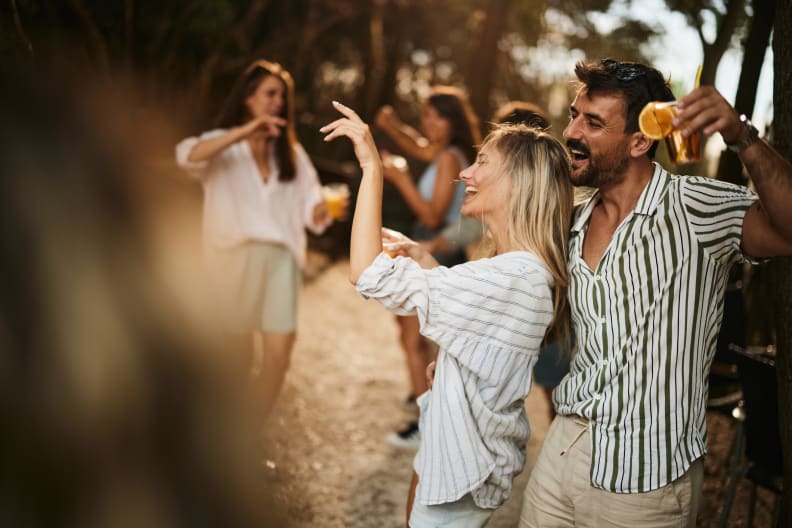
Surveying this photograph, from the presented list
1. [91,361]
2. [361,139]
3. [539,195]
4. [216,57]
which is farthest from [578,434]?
[216,57]

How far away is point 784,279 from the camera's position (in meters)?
2.46

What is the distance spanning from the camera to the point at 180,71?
8.42 m

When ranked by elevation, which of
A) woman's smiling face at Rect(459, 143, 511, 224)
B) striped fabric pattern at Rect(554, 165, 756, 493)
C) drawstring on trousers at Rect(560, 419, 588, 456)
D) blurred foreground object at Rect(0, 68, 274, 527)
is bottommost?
blurred foreground object at Rect(0, 68, 274, 527)

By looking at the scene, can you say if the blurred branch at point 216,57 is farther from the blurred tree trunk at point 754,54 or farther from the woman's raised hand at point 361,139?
the woman's raised hand at point 361,139

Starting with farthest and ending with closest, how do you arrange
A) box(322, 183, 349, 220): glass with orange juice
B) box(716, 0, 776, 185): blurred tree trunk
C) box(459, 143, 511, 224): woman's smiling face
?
box(322, 183, 349, 220): glass with orange juice, box(716, 0, 776, 185): blurred tree trunk, box(459, 143, 511, 224): woman's smiling face

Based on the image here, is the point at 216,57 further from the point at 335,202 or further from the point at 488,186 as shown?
the point at 488,186

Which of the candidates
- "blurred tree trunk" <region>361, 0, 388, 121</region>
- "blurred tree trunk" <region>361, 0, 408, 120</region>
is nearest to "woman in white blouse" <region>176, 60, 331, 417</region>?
"blurred tree trunk" <region>361, 0, 388, 121</region>

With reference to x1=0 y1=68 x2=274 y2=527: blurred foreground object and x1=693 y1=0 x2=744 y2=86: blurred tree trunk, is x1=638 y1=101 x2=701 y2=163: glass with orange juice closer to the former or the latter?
x1=0 y1=68 x2=274 y2=527: blurred foreground object

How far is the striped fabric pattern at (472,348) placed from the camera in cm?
192

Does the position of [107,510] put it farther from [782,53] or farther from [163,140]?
[163,140]

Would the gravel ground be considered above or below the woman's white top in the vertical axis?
below

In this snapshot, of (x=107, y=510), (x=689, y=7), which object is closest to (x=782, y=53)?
(x=689, y=7)

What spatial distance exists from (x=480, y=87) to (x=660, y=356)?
808 cm

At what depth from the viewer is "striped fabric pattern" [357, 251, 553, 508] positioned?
1.92 m
